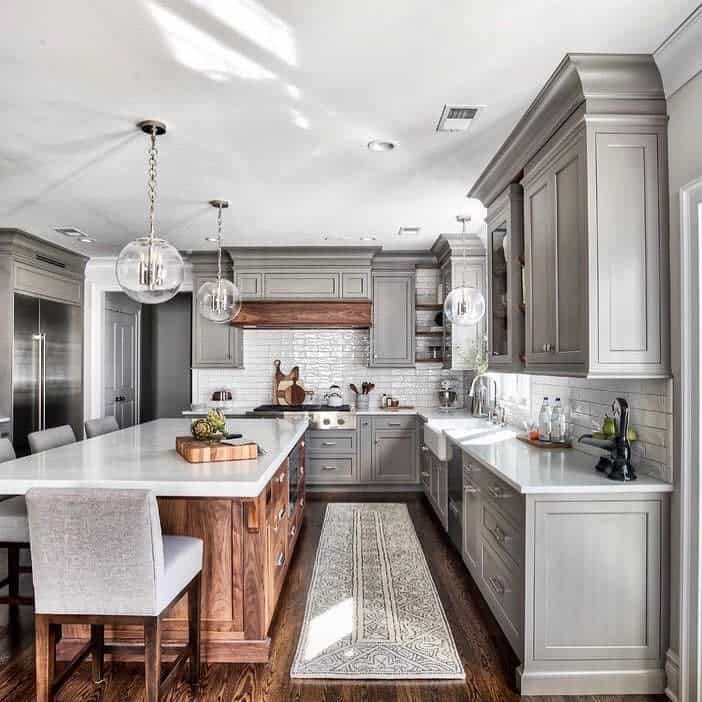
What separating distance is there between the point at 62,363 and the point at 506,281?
183 inches

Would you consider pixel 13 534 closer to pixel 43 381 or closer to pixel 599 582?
pixel 599 582

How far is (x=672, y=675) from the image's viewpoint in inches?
87.3

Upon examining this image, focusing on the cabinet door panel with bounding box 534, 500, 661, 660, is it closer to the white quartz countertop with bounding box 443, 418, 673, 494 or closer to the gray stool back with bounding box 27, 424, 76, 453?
the white quartz countertop with bounding box 443, 418, 673, 494

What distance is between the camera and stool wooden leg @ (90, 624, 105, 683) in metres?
2.25

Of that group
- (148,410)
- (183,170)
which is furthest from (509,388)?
(148,410)

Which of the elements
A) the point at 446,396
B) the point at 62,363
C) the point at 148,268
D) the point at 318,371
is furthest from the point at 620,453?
the point at 62,363

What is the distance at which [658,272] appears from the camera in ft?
7.63

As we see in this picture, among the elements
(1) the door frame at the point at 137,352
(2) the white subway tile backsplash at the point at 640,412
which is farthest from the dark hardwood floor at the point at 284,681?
(1) the door frame at the point at 137,352

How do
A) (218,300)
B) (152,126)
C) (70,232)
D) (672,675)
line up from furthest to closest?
(70,232)
(218,300)
(152,126)
(672,675)

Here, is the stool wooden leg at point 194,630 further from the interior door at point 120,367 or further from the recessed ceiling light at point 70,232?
the interior door at point 120,367

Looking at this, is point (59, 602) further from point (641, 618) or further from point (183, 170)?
point (183, 170)

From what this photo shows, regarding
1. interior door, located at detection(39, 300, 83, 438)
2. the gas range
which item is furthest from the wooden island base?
interior door, located at detection(39, 300, 83, 438)

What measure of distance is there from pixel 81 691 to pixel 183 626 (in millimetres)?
449

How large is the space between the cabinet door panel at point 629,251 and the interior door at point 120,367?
5630mm
